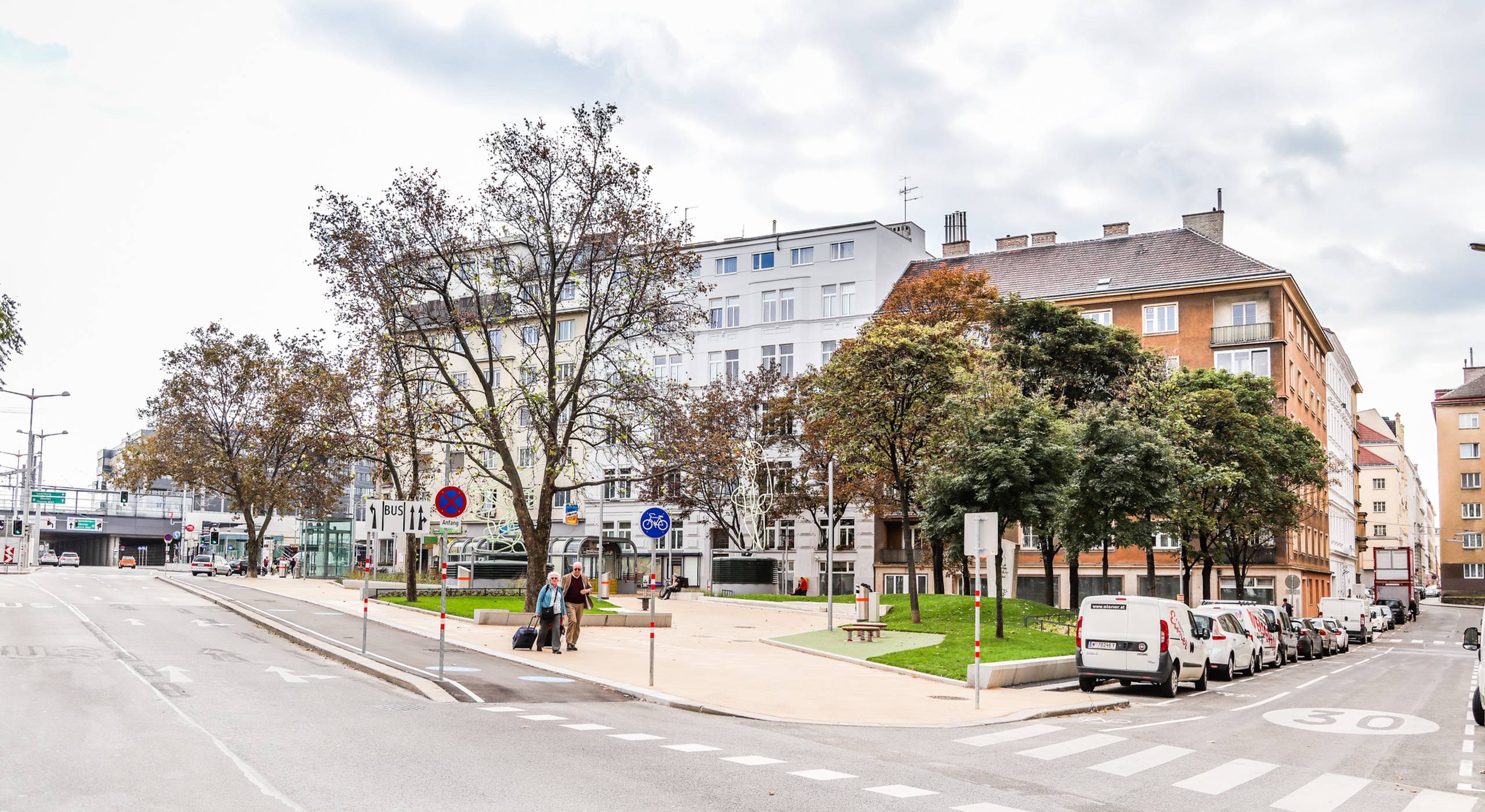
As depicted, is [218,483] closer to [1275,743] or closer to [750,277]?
[750,277]

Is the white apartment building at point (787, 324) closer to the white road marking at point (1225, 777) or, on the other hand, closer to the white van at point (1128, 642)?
the white van at point (1128, 642)

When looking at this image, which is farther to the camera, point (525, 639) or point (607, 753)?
point (525, 639)

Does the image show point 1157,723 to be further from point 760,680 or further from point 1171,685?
point 760,680

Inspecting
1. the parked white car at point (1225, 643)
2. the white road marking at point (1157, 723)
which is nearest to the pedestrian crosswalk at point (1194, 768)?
the white road marking at point (1157, 723)

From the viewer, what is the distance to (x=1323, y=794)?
35.8ft

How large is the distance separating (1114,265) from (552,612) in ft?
172

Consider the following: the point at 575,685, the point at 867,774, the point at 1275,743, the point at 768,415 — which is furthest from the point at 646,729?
the point at 768,415

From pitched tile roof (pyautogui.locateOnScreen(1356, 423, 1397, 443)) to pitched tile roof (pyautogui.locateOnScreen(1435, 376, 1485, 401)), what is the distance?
22640 mm

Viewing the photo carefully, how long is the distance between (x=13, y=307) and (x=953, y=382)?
23.8 meters

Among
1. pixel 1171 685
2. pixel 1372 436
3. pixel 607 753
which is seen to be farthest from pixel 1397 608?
pixel 1372 436

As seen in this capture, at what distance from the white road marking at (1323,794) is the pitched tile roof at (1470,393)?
397 ft

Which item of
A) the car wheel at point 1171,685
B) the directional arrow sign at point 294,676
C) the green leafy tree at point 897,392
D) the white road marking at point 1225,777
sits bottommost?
the car wheel at point 1171,685

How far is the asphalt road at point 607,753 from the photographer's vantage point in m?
9.31

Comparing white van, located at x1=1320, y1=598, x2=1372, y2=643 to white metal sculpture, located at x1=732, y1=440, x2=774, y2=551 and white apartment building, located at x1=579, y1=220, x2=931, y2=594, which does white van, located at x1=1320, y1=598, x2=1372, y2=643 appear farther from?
white metal sculpture, located at x1=732, y1=440, x2=774, y2=551
